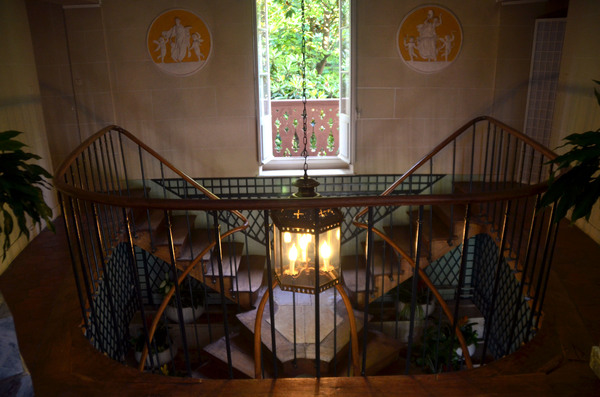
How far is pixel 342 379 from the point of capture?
236 centimetres

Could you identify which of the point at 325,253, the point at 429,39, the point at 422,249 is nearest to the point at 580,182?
the point at 325,253

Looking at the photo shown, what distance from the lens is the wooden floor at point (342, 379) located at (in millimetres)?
2297

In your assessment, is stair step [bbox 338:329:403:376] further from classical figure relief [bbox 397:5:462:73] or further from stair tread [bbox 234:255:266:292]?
classical figure relief [bbox 397:5:462:73]

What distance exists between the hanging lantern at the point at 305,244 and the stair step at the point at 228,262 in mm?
2455

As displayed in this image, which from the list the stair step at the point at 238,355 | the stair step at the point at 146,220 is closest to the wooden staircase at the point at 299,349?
the stair step at the point at 238,355

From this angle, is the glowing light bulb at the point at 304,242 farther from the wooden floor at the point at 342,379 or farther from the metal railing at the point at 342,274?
the metal railing at the point at 342,274

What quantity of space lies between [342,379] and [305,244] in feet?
2.25

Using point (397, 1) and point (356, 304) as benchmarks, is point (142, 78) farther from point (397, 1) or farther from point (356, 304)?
point (356, 304)

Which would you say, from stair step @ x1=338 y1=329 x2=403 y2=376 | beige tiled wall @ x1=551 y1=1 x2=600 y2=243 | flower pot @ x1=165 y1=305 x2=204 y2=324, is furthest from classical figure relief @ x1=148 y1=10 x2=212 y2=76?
beige tiled wall @ x1=551 y1=1 x2=600 y2=243

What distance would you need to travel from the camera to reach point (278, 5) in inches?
405

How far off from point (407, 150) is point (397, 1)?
1.79 metres

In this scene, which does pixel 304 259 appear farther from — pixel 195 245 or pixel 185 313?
pixel 185 313

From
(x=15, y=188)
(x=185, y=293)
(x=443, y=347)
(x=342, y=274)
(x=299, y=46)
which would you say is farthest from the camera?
(x=299, y=46)

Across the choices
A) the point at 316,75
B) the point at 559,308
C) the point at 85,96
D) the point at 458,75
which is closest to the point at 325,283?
the point at 559,308
